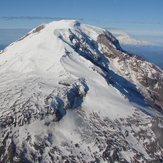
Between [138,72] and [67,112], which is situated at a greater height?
[67,112]

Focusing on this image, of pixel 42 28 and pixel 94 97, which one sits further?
pixel 42 28

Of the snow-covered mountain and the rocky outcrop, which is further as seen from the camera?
the rocky outcrop

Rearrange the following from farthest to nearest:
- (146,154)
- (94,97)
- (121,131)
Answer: (94,97) < (121,131) < (146,154)

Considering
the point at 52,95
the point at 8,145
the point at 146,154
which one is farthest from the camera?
the point at 52,95

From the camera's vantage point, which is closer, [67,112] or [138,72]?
[67,112]

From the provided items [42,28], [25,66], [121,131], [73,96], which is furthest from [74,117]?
[42,28]

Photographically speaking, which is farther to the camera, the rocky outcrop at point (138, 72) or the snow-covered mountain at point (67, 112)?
the rocky outcrop at point (138, 72)

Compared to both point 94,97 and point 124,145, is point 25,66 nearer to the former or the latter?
point 94,97

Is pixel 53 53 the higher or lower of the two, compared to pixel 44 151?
higher
